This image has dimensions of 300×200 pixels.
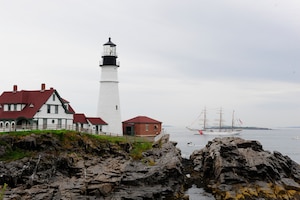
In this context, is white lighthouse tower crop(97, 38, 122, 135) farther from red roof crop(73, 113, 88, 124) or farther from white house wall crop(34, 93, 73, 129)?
white house wall crop(34, 93, 73, 129)

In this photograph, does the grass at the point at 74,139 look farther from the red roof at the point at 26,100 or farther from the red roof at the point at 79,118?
the red roof at the point at 79,118

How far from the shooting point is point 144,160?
141 ft

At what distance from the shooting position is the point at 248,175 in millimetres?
39969

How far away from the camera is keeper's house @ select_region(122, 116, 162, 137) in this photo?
63.0m

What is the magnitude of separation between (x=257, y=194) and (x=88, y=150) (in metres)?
18.0

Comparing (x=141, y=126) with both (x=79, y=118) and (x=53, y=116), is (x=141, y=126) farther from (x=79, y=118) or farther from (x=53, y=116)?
(x=53, y=116)

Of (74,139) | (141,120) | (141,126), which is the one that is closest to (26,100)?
(74,139)

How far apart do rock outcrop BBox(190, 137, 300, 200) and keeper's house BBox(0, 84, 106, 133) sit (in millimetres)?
18842

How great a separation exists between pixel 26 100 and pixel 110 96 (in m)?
12.9

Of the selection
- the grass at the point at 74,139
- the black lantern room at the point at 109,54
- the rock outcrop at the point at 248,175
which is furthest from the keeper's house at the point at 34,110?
the rock outcrop at the point at 248,175

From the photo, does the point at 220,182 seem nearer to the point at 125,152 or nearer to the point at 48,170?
the point at 125,152

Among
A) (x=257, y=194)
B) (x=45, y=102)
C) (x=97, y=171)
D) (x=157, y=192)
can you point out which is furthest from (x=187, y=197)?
(x=45, y=102)

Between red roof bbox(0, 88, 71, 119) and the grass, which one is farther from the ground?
red roof bbox(0, 88, 71, 119)

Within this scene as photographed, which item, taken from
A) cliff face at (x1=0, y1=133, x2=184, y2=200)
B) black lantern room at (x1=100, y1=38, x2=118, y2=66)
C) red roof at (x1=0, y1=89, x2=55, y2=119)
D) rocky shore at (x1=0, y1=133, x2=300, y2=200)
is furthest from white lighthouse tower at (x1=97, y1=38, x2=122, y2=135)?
cliff face at (x1=0, y1=133, x2=184, y2=200)
